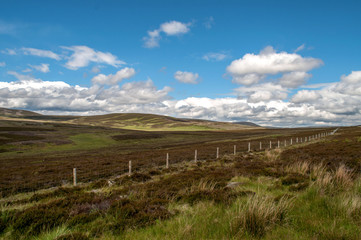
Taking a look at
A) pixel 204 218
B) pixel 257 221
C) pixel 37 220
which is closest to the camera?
pixel 257 221

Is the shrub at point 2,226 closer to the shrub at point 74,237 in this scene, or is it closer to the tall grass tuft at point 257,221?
the shrub at point 74,237

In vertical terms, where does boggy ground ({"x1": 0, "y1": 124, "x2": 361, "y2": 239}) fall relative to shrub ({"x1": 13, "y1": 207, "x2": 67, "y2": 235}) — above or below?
above

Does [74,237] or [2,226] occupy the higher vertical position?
[74,237]

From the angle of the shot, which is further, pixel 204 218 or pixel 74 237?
pixel 204 218

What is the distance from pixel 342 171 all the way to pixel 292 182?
1878mm

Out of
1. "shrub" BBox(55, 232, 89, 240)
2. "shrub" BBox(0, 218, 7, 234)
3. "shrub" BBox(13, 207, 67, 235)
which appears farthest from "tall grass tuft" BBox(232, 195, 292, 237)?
"shrub" BBox(0, 218, 7, 234)

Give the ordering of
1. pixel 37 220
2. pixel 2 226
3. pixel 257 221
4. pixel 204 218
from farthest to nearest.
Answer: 1. pixel 37 220
2. pixel 2 226
3. pixel 204 218
4. pixel 257 221

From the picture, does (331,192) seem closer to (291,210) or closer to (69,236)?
(291,210)

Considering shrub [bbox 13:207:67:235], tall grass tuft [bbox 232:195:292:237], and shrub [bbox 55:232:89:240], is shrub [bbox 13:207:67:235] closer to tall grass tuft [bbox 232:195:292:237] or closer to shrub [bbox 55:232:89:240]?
shrub [bbox 55:232:89:240]

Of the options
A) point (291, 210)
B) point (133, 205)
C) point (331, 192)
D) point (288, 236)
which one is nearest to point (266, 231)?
point (288, 236)

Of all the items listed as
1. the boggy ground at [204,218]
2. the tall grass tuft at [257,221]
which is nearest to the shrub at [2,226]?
the boggy ground at [204,218]

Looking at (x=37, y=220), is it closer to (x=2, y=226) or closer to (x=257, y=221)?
(x=2, y=226)

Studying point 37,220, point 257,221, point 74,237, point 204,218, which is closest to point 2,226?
point 37,220

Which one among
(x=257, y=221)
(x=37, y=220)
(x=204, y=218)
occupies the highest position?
(x=257, y=221)
